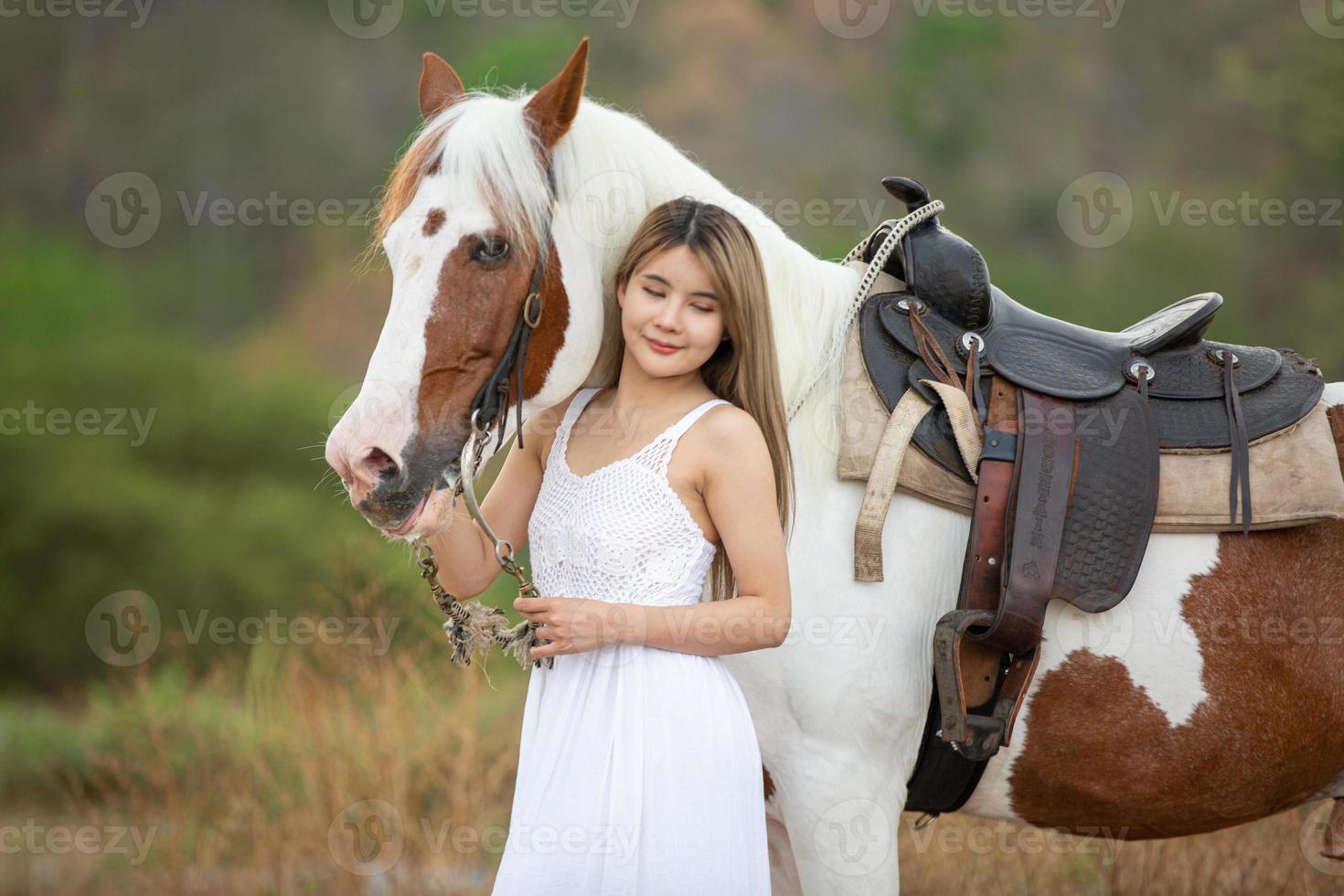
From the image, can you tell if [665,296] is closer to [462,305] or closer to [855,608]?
[462,305]

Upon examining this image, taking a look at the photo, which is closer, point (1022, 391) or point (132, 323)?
point (1022, 391)

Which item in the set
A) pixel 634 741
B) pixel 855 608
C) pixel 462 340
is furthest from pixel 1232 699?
pixel 462 340

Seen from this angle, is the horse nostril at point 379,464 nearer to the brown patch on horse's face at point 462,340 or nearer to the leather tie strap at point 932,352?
the brown patch on horse's face at point 462,340

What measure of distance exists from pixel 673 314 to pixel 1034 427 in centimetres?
76

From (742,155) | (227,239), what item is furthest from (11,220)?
(742,155)

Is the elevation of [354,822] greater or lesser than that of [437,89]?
lesser

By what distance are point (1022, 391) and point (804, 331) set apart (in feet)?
1.41

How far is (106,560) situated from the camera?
7449 mm

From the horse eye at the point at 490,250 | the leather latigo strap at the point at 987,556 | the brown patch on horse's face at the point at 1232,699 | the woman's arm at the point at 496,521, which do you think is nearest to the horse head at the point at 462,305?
the horse eye at the point at 490,250

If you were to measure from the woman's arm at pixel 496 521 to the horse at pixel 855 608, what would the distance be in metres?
0.10

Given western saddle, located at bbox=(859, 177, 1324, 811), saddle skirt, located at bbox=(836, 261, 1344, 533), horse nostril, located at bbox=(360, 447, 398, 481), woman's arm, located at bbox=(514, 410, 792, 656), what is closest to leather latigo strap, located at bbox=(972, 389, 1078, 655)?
western saddle, located at bbox=(859, 177, 1324, 811)

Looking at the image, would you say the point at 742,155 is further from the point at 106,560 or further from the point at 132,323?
the point at 106,560

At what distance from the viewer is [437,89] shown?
2.03 meters

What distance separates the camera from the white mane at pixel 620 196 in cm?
177
